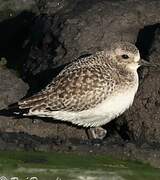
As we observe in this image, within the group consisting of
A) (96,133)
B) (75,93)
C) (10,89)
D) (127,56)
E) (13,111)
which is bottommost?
(96,133)

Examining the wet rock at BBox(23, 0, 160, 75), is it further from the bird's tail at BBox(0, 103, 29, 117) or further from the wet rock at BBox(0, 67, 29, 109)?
the bird's tail at BBox(0, 103, 29, 117)

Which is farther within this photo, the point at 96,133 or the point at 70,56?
the point at 70,56

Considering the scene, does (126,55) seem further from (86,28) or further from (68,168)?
(68,168)

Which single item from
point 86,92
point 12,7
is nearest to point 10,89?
point 86,92

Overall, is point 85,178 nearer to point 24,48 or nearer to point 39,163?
point 39,163

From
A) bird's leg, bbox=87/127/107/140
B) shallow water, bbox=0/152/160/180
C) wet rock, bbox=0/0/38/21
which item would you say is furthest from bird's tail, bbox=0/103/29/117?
wet rock, bbox=0/0/38/21

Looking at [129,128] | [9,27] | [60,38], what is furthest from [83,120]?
[9,27]
